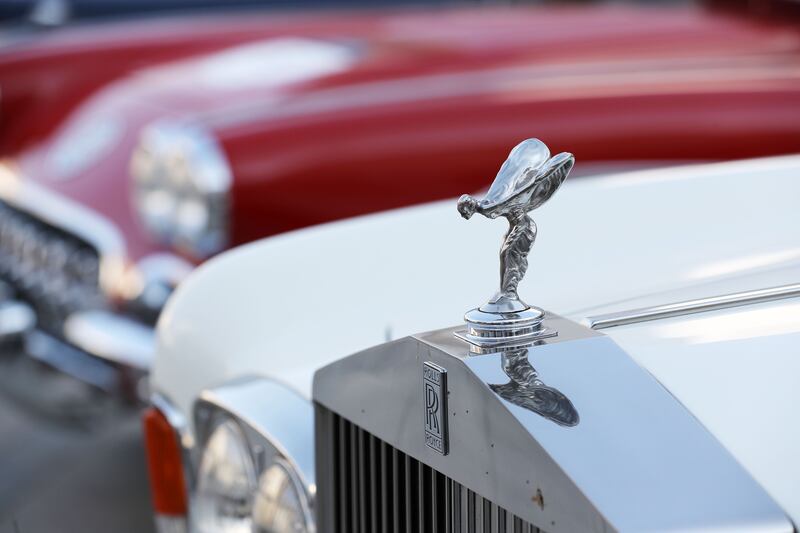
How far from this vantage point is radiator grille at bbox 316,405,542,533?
3.19 ft

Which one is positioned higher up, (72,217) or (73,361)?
(72,217)

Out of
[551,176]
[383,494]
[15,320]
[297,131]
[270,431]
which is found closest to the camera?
[551,176]

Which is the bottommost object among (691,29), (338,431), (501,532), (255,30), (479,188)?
(501,532)

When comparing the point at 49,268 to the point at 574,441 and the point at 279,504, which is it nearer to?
the point at 279,504

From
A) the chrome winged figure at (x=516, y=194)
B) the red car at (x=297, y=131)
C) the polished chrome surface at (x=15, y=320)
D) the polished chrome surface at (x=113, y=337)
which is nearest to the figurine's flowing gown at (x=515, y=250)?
the chrome winged figure at (x=516, y=194)

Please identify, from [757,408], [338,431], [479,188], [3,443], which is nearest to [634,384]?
[757,408]

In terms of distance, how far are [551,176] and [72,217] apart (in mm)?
2184

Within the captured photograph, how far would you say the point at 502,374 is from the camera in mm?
933

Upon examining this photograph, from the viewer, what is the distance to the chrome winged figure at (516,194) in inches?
39.4

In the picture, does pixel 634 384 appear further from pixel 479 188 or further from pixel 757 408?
pixel 479 188

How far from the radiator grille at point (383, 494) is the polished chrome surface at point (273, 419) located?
0.12 ft

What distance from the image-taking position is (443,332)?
1.02 m

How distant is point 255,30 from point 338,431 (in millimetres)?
2806

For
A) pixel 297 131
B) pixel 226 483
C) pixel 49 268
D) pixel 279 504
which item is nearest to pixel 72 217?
pixel 49 268
